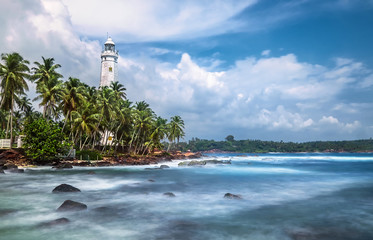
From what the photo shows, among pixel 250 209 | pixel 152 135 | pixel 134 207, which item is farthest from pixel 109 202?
pixel 152 135

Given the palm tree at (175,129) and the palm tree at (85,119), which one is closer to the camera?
the palm tree at (85,119)

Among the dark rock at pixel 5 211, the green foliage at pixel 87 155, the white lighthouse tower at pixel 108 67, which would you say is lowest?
the dark rock at pixel 5 211

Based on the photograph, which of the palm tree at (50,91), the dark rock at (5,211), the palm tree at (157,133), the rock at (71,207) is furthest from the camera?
the palm tree at (157,133)

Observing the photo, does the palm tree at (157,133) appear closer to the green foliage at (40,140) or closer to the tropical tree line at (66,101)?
the tropical tree line at (66,101)

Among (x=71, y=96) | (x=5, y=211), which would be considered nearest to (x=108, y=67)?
(x=71, y=96)

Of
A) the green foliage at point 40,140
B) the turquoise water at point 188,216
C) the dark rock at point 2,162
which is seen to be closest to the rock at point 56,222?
the turquoise water at point 188,216

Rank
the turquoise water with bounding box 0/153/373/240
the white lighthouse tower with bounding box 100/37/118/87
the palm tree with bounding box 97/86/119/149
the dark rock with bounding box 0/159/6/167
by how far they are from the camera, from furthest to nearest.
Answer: the white lighthouse tower with bounding box 100/37/118/87 < the palm tree with bounding box 97/86/119/149 < the dark rock with bounding box 0/159/6/167 < the turquoise water with bounding box 0/153/373/240

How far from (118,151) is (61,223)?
5663 cm

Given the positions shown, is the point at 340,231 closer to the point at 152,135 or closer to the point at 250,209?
the point at 250,209

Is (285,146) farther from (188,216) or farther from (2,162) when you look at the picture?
(188,216)

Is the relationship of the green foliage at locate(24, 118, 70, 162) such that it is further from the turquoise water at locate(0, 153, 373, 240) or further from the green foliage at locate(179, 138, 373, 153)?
the green foliage at locate(179, 138, 373, 153)

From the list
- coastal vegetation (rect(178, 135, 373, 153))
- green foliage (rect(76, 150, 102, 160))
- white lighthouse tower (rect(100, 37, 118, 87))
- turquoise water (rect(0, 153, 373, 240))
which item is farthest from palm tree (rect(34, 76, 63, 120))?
coastal vegetation (rect(178, 135, 373, 153))

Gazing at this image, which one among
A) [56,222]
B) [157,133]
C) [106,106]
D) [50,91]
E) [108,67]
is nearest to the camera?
[56,222]

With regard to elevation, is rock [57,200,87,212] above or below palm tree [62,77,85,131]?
below
